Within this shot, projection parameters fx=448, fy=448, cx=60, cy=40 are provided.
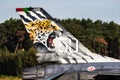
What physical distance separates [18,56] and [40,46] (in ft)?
89.5

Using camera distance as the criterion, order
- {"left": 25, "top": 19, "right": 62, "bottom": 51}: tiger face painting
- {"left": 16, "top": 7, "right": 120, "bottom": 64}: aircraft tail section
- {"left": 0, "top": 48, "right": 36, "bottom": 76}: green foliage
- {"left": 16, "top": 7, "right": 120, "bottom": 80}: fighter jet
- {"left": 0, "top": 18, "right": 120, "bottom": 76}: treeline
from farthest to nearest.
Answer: {"left": 0, "top": 18, "right": 120, "bottom": 76}: treeline < {"left": 0, "top": 48, "right": 36, "bottom": 76}: green foliage < {"left": 25, "top": 19, "right": 62, "bottom": 51}: tiger face painting < {"left": 16, "top": 7, "right": 120, "bottom": 64}: aircraft tail section < {"left": 16, "top": 7, "right": 120, "bottom": 80}: fighter jet

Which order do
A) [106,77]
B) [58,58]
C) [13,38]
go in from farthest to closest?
[13,38]
[58,58]
[106,77]

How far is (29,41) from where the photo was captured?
70500mm

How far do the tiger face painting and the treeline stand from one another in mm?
23214

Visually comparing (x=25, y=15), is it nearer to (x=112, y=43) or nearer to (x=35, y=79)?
(x=35, y=79)

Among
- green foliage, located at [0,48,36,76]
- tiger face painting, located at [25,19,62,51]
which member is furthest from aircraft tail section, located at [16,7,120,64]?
green foliage, located at [0,48,36,76]

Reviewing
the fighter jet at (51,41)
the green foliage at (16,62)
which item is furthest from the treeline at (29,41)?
the fighter jet at (51,41)

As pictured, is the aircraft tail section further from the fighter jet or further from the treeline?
the treeline

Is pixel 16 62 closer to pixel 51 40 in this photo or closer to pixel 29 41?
A: pixel 29 41

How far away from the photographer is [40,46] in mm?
18938

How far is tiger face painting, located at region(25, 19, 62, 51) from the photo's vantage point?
61.5 ft

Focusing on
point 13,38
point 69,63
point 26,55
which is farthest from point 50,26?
point 13,38

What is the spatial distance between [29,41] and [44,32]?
170 feet

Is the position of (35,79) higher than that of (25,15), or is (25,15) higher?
(25,15)
